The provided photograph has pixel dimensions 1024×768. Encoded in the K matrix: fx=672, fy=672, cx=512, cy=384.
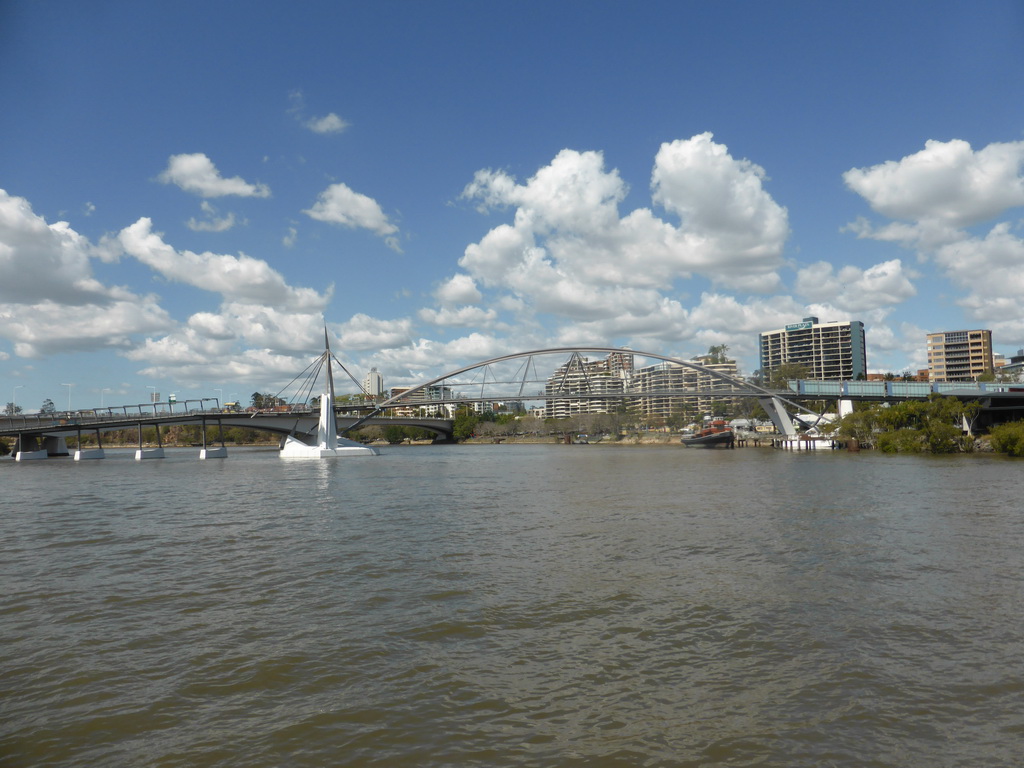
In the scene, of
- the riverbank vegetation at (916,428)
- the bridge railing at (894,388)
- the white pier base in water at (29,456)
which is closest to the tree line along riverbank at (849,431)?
the riverbank vegetation at (916,428)

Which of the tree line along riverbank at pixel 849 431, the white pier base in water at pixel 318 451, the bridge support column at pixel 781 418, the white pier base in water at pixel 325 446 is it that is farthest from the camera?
the bridge support column at pixel 781 418

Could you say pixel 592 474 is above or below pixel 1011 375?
below

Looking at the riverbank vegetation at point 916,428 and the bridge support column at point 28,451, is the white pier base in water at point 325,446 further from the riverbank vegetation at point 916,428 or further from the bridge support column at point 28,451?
the riverbank vegetation at point 916,428

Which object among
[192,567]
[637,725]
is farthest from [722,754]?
[192,567]

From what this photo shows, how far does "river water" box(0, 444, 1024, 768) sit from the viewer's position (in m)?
7.16

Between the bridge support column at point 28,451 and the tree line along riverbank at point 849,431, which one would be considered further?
the bridge support column at point 28,451

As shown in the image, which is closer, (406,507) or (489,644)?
(489,644)

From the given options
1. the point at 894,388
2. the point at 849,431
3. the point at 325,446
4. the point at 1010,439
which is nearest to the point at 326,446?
the point at 325,446

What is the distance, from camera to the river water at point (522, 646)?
7.16 metres

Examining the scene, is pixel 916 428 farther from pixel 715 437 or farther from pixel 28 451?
pixel 28 451

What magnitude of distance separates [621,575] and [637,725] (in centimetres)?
706

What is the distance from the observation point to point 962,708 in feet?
25.5

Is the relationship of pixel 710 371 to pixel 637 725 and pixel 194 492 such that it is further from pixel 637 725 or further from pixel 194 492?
pixel 637 725

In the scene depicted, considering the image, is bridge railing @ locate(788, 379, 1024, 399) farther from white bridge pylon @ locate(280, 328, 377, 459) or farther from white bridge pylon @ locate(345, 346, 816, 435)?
white bridge pylon @ locate(280, 328, 377, 459)
